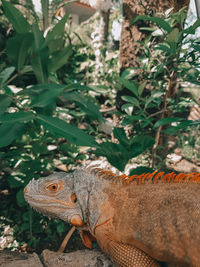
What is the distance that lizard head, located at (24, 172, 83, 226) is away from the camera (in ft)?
4.77

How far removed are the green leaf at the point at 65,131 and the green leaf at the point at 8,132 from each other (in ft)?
0.60

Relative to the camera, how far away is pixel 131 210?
1365 millimetres

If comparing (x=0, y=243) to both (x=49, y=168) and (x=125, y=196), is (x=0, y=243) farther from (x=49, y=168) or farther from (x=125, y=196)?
(x=125, y=196)

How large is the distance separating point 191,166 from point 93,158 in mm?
1725

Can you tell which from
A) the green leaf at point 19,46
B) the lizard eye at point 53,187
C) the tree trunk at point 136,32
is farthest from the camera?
the tree trunk at point 136,32

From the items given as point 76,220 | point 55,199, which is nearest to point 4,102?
point 55,199

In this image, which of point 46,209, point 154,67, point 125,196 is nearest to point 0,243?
point 46,209

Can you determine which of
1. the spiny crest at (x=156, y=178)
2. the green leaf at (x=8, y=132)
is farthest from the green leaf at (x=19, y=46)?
the spiny crest at (x=156, y=178)

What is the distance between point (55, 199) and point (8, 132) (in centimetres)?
52

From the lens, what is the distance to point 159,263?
1363 millimetres

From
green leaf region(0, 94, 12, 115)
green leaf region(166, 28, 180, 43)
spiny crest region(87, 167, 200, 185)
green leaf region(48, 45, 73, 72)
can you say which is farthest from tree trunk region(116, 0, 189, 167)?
green leaf region(0, 94, 12, 115)

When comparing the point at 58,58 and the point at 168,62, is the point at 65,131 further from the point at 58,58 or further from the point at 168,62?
the point at 168,62

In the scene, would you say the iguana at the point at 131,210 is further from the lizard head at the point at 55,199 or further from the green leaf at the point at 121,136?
the green leaf at the point at 121,136

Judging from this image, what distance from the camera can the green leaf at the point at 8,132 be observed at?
1217 millimetres
